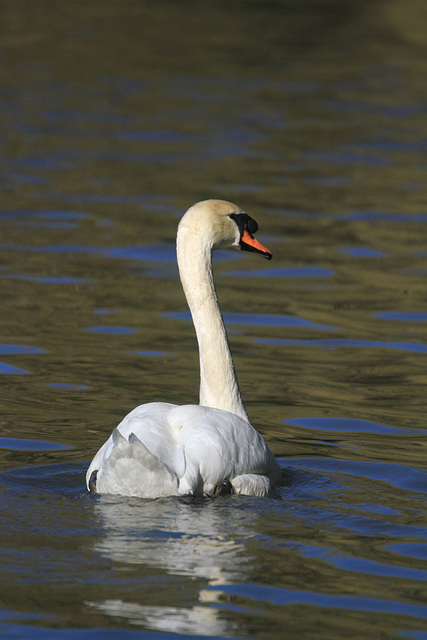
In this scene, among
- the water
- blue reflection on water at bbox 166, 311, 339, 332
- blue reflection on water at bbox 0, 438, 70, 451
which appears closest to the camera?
the water

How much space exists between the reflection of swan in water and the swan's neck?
115 centimetres

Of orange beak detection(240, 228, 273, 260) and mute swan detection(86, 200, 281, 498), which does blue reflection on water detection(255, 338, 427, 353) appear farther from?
mute swan detection(86, 200, 281, 498)

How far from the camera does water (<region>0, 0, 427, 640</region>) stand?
545 centimetres

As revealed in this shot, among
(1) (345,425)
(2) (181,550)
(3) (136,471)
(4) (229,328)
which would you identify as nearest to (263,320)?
(4) (229,328)

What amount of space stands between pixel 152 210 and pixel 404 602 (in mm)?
12236

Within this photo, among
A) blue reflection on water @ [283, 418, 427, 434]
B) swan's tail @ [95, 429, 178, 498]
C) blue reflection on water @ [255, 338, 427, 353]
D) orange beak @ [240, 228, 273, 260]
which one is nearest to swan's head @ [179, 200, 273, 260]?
orange beak @ [240, 228, 273, 260]

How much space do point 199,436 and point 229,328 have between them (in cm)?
538

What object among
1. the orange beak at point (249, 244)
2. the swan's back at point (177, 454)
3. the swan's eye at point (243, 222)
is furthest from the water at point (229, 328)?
the swan's eye at point (243, 222)

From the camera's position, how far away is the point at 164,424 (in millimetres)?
6422

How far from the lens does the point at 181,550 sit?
5766 mm

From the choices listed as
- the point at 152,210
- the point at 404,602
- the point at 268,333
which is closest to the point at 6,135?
the point at 152,210

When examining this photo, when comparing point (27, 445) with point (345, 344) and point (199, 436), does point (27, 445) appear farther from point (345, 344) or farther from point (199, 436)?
point (345, 344)

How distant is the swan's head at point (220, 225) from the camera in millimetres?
7527

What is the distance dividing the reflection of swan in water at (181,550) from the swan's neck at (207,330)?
115 centimetres
